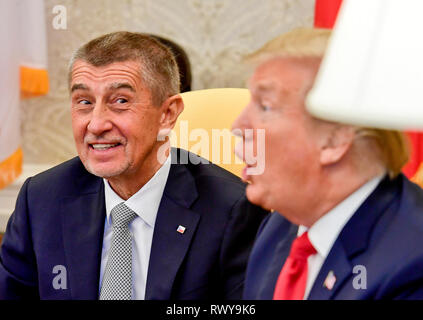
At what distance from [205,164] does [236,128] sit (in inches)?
21.0

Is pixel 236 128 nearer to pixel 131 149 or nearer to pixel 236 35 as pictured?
pixel 131 149

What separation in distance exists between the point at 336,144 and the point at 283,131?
91mm

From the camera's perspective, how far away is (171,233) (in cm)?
143

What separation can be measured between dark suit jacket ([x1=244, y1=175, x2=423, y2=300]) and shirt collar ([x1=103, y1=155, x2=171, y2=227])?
56 centimetres

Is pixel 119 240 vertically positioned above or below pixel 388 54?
below

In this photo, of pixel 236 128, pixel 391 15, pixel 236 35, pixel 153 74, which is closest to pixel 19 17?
pixel 236 35

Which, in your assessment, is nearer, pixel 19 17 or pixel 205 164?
pixel 205 164

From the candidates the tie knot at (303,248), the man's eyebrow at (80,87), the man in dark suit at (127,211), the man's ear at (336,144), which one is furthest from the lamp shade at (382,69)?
the man's eyebrow at (80,87)

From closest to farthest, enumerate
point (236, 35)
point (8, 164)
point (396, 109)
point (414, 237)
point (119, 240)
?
point (396, 109) < point (414, 237) < point (119, 240) < point (8, 164) < point (236, 35)

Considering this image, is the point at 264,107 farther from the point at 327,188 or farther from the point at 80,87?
the point at 80,87

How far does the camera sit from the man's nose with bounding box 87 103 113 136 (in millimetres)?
1414

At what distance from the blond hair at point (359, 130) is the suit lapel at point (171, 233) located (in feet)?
1.69

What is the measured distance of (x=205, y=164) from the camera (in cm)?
161

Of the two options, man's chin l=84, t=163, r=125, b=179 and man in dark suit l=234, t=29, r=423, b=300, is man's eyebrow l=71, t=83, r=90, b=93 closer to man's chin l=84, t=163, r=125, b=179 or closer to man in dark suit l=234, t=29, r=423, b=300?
man's chin l=84, t=163, r=125, b=179
